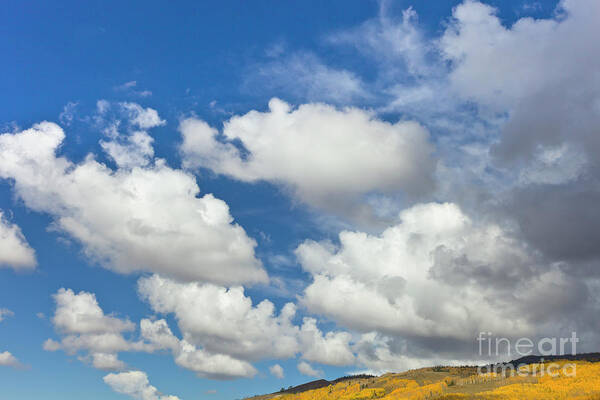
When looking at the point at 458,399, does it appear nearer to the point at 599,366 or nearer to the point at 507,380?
the point at 507,380

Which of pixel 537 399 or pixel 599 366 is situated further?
pixel 599 366

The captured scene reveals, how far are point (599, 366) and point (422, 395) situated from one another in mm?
65228

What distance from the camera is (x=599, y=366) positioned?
585 ft

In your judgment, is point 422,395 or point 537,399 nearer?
point 537,399

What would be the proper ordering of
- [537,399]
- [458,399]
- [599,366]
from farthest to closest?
[599,366], [458,399], [537,399]

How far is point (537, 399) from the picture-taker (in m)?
129

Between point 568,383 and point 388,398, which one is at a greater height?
point 568,383

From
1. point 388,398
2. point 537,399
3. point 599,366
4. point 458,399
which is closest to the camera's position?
point 537,399

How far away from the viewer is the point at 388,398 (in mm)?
199875

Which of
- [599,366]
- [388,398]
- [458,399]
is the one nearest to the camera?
[458,399]

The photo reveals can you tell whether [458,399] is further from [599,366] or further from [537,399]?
[599,366]

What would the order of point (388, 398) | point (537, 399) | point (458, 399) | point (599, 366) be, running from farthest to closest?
point (388, 398) < point (599, 366) < point (458, 399) < point (537, 399)

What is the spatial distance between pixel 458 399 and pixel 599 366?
67.1 m

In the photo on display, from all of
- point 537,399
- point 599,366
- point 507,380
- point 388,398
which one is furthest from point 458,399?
point 599,366
